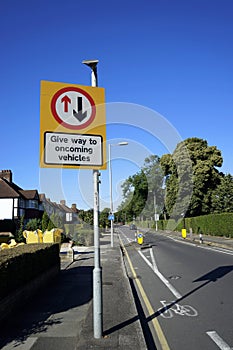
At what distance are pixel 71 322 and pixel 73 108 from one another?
405cm

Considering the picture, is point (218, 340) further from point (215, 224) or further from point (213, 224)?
point (213, 224)

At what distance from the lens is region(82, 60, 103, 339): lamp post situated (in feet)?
15.8

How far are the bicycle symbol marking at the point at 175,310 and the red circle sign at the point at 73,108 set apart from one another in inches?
166

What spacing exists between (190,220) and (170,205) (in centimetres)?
701

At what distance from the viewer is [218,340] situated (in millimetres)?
4910

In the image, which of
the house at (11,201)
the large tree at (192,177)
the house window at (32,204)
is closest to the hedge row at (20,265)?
the large tree at (192,177)

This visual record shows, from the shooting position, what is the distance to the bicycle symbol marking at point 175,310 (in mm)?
6387

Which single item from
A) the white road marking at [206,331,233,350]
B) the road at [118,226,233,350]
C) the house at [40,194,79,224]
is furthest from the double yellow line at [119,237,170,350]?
the house at [40,194,79,224]

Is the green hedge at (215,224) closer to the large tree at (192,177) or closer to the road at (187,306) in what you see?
the large tree at (192,177)

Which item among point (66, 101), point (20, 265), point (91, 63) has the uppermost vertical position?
point (91, 63)

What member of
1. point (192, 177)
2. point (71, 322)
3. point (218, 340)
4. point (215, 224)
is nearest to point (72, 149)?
point (71, 322)

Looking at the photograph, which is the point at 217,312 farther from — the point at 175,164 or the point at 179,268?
the point at 175,164

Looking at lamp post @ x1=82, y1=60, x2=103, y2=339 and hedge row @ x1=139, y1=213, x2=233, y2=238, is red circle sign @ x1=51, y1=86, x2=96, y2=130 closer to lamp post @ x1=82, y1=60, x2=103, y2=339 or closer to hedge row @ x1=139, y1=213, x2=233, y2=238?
lamp post @ x1=82, y1=60, x2=103, y2=339

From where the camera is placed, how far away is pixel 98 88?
222 inches
